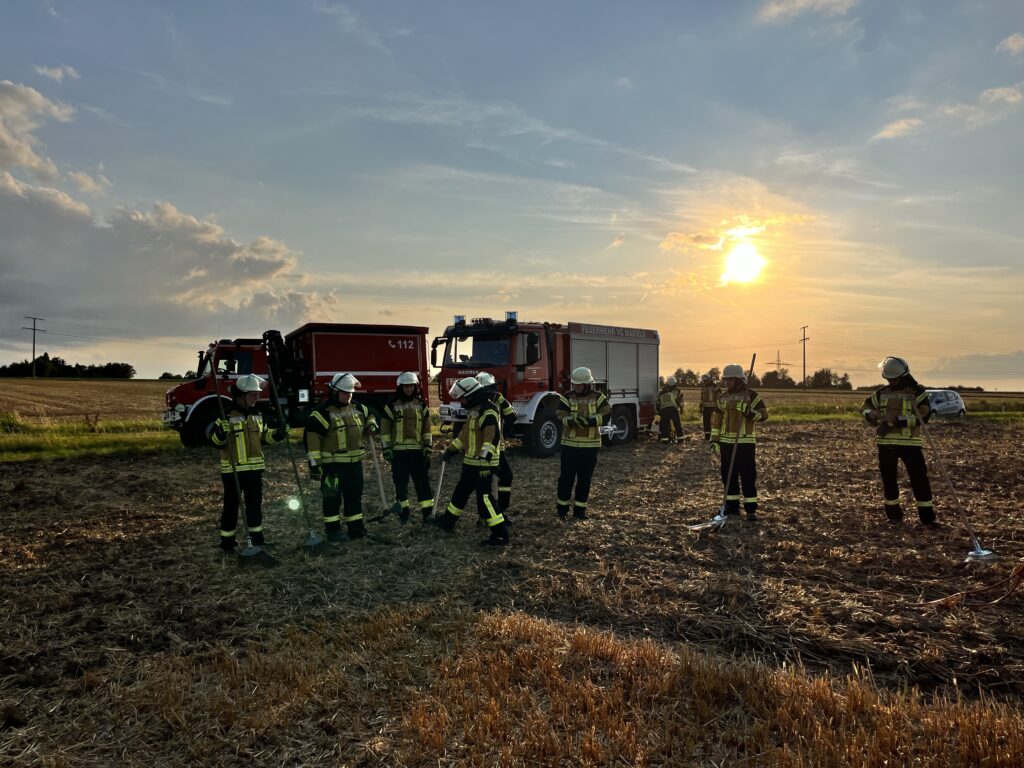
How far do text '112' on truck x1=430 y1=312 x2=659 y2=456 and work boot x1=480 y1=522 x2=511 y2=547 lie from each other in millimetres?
6170

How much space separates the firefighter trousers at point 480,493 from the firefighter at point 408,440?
2.39 ft

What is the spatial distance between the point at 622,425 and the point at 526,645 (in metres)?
13.3

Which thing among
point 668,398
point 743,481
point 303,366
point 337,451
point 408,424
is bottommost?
point 743,481

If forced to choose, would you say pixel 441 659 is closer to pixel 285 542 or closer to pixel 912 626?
pixel 912 626

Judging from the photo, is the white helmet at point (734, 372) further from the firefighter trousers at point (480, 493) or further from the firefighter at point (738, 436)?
the firefighter trousers at point (480, 493)

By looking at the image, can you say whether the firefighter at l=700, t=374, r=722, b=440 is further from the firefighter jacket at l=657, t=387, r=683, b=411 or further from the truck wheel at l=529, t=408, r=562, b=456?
the truck wheel at l=529, t=408, r=562, b=456

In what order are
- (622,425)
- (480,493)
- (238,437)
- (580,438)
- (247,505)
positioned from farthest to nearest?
(622,425)
(580,438)
(480,493)
(247,505)
(238,437)

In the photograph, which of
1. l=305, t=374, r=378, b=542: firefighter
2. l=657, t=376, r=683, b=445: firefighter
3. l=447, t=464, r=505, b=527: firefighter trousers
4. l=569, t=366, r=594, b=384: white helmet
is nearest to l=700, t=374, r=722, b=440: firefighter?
l=657, t=376, r=683, b=445: firefighter

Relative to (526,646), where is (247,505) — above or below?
above

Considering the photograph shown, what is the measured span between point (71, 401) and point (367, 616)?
40.3 meters

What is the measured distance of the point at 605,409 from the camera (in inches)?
352

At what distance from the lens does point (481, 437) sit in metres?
7.95

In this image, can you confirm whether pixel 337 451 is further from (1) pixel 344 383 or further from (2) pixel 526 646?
(2) pixel 526 646

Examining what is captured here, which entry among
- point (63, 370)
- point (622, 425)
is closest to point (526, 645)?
point (622, 425)
